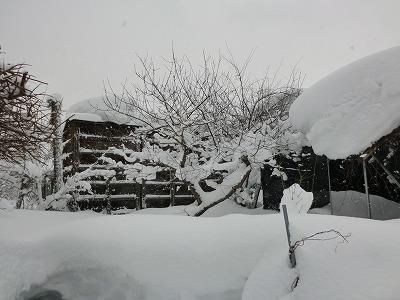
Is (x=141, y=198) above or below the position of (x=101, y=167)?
below

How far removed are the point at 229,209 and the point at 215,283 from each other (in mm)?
8994

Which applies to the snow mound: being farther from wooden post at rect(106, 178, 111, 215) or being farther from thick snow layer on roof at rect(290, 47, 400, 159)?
wooden post at rect(106, 178, 111, 215)

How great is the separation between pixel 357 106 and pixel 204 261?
534cm

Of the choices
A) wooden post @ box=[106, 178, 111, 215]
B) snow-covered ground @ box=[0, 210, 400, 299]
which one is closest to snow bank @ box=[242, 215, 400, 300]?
snow-covered ground @ box=[0, 210, 400, 299]

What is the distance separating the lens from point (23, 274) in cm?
305

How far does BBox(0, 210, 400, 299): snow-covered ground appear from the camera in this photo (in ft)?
7.91

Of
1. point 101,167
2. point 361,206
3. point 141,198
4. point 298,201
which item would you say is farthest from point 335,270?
point 141,198

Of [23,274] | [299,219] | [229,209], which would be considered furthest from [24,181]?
[299,219]

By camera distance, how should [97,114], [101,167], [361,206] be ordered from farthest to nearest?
[97,114] → [101,167] → [361,206]

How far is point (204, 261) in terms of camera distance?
2.88m

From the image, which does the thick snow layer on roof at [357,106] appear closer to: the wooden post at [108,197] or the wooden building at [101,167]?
the wooden building at [101,167]

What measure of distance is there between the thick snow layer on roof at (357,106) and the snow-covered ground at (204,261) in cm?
379

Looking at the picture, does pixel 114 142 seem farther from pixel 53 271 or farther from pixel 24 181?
pixel 53 271

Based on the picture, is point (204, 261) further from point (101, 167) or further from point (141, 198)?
point (141, 198)
